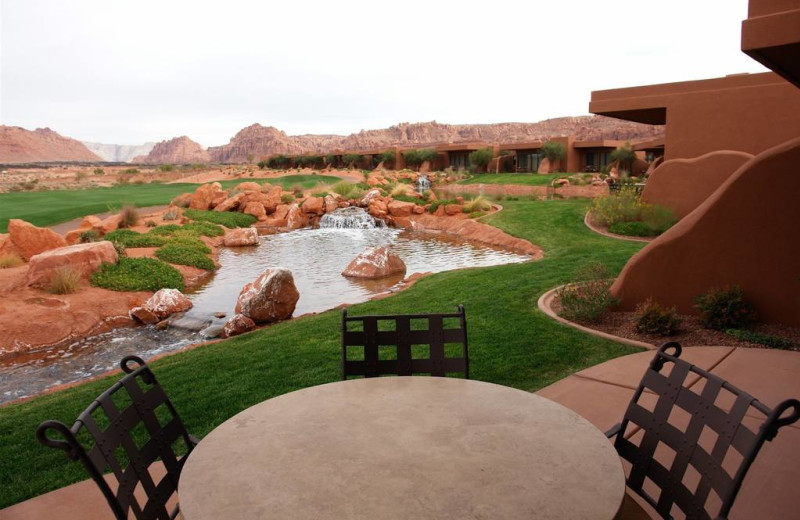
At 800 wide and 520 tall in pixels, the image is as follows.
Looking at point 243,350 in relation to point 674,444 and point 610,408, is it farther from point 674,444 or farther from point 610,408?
point 674,444

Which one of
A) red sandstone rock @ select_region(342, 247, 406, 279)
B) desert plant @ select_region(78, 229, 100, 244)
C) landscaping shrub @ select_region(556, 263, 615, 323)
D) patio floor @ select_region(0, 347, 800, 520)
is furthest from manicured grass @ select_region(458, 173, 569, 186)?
patio floor @ select_region(0, 347, 800, 520)

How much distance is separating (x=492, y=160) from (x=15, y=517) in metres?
53.3

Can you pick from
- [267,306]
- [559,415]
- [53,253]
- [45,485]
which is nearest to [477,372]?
[559,415]

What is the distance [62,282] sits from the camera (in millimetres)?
12297

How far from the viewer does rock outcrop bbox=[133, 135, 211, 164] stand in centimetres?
18675

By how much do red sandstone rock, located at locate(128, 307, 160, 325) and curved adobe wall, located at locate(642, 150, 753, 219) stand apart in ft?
48.7

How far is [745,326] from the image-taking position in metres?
6.98

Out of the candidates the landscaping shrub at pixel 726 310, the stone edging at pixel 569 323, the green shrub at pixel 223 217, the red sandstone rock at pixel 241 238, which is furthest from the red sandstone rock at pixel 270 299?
the green shrub at pixel 223 217

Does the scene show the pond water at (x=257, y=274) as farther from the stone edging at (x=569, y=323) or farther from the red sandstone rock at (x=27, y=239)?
the red sandstone rock at (x=27, y=239)

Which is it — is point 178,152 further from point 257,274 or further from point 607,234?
point 607,234

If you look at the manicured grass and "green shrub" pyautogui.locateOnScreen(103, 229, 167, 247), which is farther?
the manicured grass

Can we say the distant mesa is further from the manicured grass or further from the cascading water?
the manicured grass

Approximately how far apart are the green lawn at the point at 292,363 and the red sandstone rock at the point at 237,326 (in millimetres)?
1232

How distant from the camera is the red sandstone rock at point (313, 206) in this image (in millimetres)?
28719
